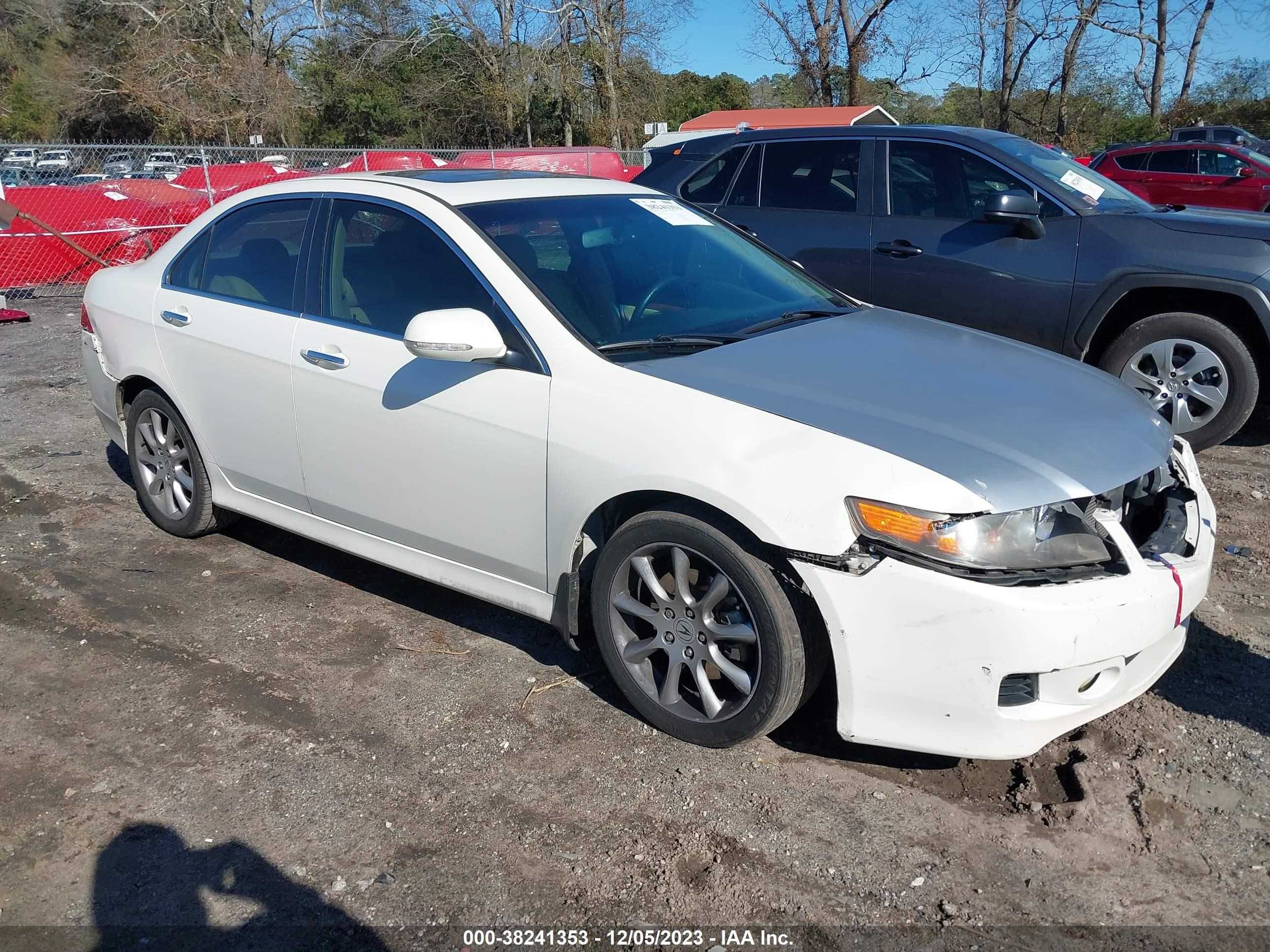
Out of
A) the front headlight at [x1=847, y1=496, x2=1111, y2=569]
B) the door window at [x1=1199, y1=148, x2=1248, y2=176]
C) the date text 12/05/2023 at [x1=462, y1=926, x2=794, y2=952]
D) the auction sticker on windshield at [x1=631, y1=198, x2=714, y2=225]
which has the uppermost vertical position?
the door window at [x1=1199, y1=148, x2=1248, y2=176]

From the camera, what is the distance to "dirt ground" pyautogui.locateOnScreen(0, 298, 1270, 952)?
2.49 meters

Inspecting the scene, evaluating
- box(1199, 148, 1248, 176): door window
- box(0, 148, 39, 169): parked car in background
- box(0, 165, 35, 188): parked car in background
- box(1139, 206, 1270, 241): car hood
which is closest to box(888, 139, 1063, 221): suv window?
box(1139, 206, 1270, 241): car hood

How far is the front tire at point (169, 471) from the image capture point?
464cm

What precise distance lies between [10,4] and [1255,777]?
57469 mm

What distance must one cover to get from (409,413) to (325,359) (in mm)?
493

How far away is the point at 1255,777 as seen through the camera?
2.93 metres

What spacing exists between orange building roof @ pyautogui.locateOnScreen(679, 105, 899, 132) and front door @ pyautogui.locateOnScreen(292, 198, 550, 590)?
19730mm

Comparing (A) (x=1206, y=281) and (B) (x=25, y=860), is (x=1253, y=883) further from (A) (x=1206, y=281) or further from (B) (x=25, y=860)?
(A) (x=1206, y=281)

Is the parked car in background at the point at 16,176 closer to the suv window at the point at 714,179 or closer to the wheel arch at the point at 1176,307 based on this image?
the suv window at the point at 714,179

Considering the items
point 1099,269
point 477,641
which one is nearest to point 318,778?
point 477,641

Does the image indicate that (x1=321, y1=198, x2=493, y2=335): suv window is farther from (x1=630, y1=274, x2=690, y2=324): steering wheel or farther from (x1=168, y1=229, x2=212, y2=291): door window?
(x1=168, y1=229, x2=212, y2=291): door window

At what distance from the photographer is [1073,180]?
237 inches

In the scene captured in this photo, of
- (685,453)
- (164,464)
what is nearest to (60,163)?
(164,464)

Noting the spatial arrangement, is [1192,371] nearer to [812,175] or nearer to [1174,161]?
[812,175]
